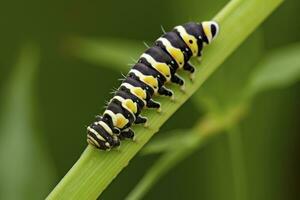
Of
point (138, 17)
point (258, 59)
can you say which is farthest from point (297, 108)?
point (138, 17)

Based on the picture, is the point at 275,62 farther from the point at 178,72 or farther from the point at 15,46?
the point at 15,46

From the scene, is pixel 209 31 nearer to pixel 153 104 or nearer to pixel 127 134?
pixel 153 104

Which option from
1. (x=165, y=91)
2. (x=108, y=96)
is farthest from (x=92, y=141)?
(x=108, y=96)

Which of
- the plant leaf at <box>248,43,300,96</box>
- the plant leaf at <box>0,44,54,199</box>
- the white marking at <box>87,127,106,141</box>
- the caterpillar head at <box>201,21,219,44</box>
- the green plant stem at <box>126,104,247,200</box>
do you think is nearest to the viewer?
the caterpillar head at <box>201,21,219,44</box>

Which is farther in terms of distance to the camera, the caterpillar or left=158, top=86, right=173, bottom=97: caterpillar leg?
the caterpillar

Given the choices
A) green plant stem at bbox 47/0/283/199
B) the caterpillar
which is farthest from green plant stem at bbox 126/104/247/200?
green plant stem at bbox 47/0/283/199

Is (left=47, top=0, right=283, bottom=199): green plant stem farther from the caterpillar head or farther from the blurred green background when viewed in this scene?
the blurred green background

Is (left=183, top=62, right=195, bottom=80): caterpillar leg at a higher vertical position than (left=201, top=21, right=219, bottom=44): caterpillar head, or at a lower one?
lower
